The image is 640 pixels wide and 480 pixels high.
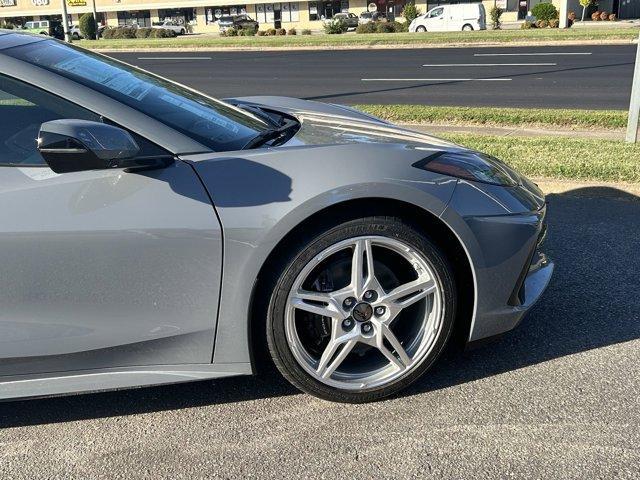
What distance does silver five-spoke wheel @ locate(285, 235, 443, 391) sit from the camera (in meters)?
2.62

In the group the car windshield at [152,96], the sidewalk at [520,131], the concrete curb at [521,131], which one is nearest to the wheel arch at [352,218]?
the car windshield at [152,96]

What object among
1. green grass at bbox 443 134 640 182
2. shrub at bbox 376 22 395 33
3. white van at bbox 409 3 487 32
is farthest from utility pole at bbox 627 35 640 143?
white van at bbox 409 3 487 32

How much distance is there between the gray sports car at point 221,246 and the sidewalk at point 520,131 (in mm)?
5528

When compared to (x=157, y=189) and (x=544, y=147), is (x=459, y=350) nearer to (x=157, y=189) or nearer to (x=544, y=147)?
(x=157, y=189)

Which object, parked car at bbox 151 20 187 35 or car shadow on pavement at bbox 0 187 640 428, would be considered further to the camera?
parked car at bbox 151 20 187 35

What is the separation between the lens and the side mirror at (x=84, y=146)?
2.24 m

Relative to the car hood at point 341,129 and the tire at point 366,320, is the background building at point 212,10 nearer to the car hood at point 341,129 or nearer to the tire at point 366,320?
the car hood at point 341,129

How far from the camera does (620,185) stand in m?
5.31

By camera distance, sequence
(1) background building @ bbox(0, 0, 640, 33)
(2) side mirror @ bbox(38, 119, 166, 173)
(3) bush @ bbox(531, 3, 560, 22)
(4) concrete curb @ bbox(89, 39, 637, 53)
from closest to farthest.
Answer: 1. (2) side mirror @ bbox(38, 119, 166, 173)
2. (4) concrete curb @ bbox(89, 39, 637, 53)
3. (3) bush @ bbox(531, 3, 560, 22)
4. (1) background building @ bbox(0, 0, 640, 33)

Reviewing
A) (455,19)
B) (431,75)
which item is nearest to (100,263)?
(431,75)

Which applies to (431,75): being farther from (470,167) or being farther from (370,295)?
(370,295)

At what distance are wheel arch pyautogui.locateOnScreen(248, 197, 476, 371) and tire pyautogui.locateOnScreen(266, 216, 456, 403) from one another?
3 cm

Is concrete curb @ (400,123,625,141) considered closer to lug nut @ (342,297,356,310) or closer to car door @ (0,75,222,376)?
lug nut @ (342,297,356,310)

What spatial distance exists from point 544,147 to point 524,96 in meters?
5.98
